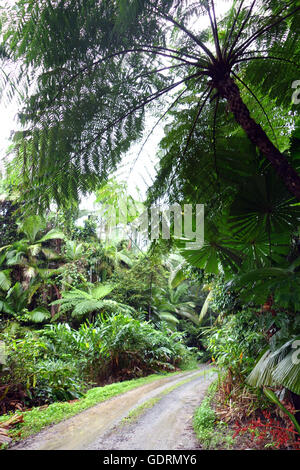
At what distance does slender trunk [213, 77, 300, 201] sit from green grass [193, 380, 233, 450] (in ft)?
4.98

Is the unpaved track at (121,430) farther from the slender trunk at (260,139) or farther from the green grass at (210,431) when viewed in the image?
the slender trunk at (260,139)

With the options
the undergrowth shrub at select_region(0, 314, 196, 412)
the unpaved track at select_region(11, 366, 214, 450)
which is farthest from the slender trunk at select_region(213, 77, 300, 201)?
the undergrowth shrub at select_region(0, 314, 196, 412)

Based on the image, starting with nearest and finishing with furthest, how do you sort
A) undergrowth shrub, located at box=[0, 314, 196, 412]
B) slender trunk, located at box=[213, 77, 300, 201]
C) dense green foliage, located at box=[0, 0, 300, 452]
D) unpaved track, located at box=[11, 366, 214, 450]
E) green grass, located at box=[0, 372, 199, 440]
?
slender trunk, located at box=[213, 77, 300, 201] < dense green foliage, located at box=[0, 0, 300, 452] < unpaved track, located at box=[11, 366, 214, 450] < green grass, located at box=[0, 372, 199, 440] < undergrowth shrub, located at box=[0, 314, 196, 412]

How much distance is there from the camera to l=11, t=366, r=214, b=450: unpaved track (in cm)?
157

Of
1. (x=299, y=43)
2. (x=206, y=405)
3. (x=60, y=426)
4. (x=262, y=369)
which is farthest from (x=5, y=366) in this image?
(x=299, y=43)

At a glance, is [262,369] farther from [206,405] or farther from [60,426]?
[60,426]

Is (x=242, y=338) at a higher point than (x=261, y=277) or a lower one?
lower

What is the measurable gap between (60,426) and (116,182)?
1.77m

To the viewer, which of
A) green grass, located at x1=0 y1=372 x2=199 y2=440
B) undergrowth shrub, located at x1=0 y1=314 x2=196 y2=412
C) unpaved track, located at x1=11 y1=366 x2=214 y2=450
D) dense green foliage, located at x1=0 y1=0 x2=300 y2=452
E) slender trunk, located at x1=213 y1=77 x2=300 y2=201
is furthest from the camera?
undergrowth shrub, located at x1=0 y1=314 x2=196 y2=412

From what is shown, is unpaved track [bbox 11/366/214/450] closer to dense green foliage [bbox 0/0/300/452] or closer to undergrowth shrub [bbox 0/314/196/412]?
dense green foliage [bbox 0/0/300/452]

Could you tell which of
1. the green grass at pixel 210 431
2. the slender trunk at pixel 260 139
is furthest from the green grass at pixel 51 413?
the slender trunk at pixel 260 139

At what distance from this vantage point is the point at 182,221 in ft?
5.15

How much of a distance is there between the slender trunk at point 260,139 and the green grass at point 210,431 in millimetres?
1519

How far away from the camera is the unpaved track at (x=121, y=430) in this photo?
157cm
